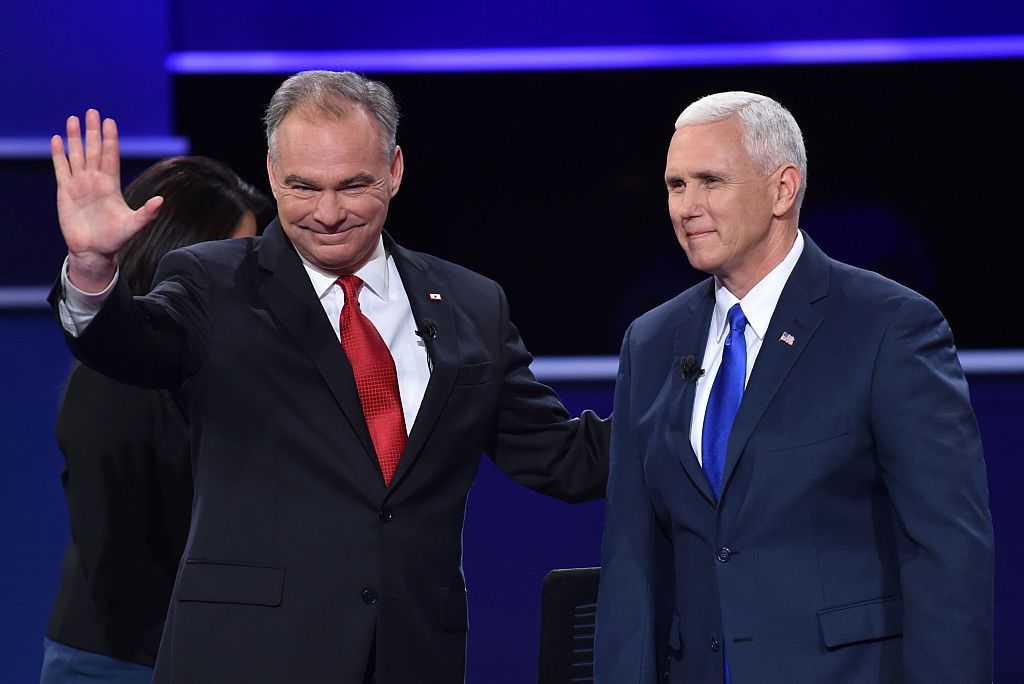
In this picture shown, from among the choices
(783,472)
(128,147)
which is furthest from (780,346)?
(128,147)

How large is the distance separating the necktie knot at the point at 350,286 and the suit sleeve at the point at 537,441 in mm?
334

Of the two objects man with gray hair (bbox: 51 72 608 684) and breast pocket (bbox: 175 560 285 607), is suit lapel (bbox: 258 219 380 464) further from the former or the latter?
breast pocket (bbox: 175 560 285 607)

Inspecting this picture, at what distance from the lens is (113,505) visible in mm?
2645

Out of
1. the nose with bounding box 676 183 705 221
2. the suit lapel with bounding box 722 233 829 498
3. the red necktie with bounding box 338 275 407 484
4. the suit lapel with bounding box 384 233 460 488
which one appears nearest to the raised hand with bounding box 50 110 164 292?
the red necktie with bounding box 338 275 407 484

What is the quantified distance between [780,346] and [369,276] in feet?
2.57

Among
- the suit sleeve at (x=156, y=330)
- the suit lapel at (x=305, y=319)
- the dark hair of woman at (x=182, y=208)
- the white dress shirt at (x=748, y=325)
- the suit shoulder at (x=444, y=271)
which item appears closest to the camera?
the suit sleeve at (x=156, y=330)

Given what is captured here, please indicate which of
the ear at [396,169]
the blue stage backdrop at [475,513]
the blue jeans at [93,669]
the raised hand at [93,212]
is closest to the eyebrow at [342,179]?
the ear at [396,169]

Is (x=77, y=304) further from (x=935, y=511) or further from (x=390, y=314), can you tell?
(x=935, y=511)

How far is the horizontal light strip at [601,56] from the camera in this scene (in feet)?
13.9

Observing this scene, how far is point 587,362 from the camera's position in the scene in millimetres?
4273

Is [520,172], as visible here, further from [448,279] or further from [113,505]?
[113,505]

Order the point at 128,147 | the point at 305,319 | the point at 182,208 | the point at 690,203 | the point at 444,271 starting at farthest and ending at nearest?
the point at 128,147 < the point at 182,208 < the point at 444,271 < the point at 305,319 < the point at 690,203

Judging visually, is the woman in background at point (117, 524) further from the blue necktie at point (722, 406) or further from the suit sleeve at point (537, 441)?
the blue necktie at point (722, 406)

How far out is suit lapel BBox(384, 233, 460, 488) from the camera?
2.31 m
